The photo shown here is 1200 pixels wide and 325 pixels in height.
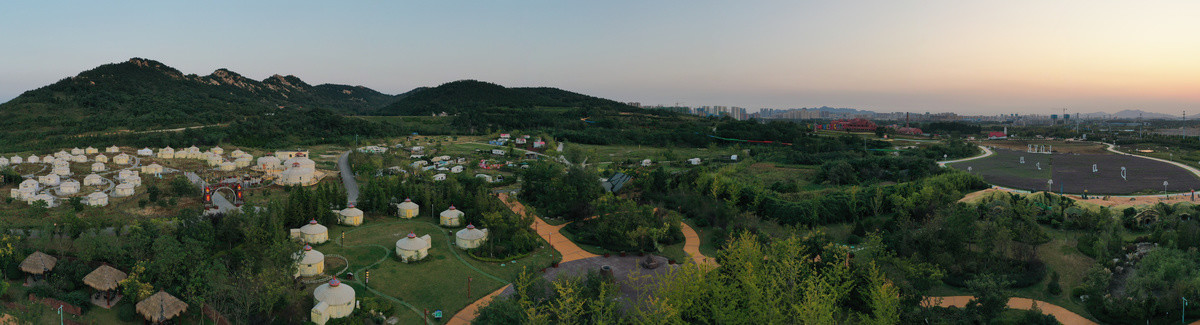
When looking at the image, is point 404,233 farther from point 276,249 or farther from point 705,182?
point 705,182

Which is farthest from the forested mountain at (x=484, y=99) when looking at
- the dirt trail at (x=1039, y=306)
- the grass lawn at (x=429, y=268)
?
the dirt trail at (x=1039, y=306)

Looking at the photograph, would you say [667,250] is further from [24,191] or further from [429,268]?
[24,191]

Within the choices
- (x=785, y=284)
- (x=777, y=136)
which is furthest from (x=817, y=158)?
(x=785, y=284)

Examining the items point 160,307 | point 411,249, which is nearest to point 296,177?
point 411,249

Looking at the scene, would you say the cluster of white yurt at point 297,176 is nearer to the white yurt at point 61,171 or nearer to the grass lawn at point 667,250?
the white yurt at point 61,171

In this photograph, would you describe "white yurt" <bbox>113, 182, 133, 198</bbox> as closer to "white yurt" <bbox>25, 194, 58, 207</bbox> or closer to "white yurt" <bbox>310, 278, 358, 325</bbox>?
"white yurt" <bbox>25, 194, 58, 207</bbox>

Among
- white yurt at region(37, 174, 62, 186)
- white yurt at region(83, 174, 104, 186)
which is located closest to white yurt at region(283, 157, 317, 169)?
white yurt at region(83, 174, 104, 186)
